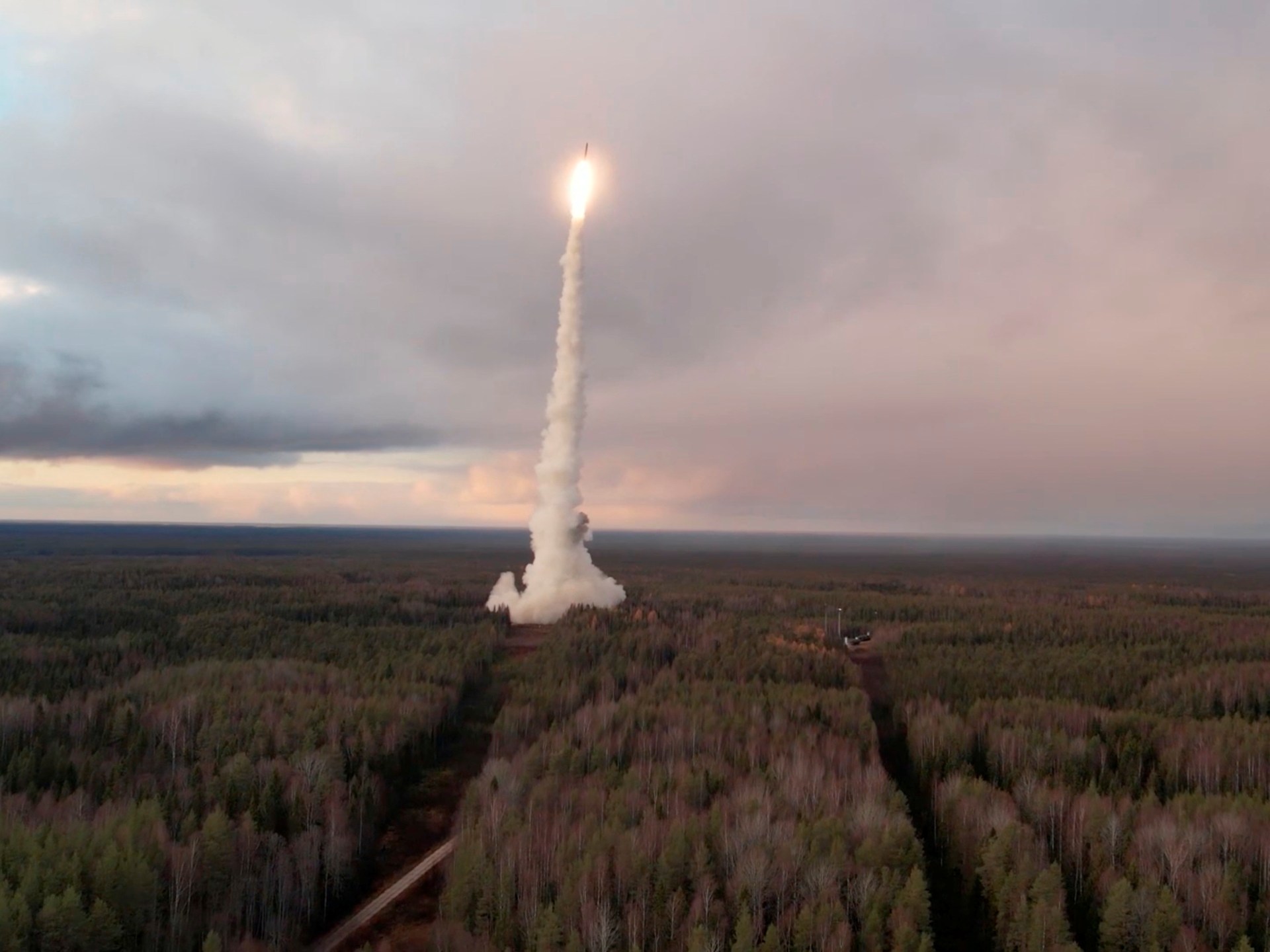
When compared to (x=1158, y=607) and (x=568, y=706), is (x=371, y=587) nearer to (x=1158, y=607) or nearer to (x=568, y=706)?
(x=568, y=706)

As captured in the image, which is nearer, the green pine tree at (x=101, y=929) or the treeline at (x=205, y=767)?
the green pine tree at (x=101, y=929)

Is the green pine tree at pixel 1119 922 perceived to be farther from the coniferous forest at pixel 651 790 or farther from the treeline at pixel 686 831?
the treeline at pixel 686 831

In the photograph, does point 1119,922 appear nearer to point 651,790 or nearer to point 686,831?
point 686,831

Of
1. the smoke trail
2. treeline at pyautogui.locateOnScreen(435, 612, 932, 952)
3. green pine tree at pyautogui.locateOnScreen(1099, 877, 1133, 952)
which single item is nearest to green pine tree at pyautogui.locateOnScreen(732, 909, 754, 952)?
treeline at pyautogui.locateOnScreen(435, 612, 932, 952)

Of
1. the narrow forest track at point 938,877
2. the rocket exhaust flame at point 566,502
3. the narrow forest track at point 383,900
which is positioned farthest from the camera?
the rocket exhaust flame at point 566,502

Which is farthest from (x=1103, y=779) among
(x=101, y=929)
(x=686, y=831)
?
(x=101, y=929)

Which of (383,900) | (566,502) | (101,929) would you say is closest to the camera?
(101,929)

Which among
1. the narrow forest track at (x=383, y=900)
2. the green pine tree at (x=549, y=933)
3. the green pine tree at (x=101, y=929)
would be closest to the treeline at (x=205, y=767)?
the green pine tree at (x=101, y=929)

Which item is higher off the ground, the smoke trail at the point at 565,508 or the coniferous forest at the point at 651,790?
the smoke trail at the point at 565,508

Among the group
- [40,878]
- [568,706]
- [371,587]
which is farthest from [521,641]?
[371,587]
